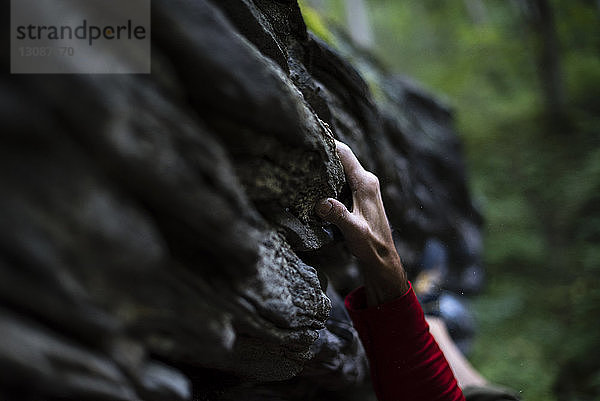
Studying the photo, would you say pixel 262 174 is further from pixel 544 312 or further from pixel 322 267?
pixel 544 312

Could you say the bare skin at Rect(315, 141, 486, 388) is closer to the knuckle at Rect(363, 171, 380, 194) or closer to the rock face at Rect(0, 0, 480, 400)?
the knuckle at Rect(363, 171, 380, 194)

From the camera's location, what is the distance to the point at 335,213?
1914 millimetres

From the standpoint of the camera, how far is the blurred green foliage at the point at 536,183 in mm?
4707

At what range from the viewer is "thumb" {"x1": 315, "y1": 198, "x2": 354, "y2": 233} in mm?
1883

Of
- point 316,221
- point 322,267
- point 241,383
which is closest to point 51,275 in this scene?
point 316,221

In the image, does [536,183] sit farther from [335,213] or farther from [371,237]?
[335,213]

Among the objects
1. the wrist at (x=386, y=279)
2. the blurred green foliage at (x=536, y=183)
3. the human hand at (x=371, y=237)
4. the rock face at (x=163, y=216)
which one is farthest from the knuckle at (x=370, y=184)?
the blurred green foliage at (x=536, y=183)

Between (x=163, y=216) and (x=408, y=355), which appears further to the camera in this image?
(x=408, y=355)

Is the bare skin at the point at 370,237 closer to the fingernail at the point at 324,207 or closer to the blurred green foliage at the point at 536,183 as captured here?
the fingernail at the point at 324,207

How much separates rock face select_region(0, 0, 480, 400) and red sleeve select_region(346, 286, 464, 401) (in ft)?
1.34

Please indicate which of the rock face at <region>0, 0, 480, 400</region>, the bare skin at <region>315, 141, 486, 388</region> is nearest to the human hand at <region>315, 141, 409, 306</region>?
the bare skin at <region>315, 141, 486, 388</region>

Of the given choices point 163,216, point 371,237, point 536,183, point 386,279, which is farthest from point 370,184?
point 536,183

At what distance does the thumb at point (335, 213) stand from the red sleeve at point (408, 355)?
511 millimetres

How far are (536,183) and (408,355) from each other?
7.08 m
